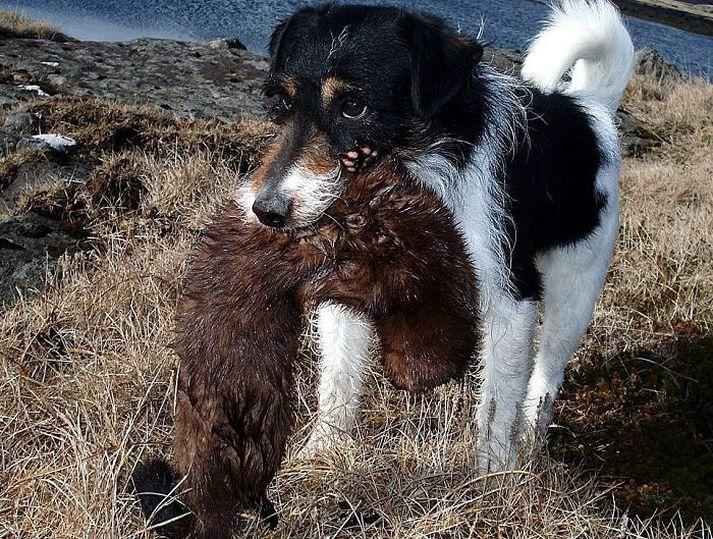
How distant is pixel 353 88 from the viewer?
98.4 inches

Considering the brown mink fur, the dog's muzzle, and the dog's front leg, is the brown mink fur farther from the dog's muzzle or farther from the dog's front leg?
the dog's front leg

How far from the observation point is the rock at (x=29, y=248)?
3996 mm

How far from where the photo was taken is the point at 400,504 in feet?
8.66

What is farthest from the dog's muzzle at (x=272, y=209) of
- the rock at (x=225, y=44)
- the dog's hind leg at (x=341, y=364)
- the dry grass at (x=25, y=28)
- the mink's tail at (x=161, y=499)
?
the dry grass at (x=25, y=28)

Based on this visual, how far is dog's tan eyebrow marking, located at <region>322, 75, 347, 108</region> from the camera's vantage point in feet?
8.18

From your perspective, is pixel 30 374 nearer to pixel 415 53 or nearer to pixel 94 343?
pixel 94 343

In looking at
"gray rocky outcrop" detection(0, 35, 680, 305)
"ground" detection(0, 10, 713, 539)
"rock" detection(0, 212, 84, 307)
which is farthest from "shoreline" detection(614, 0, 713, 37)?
"rock" detection(0, 212, 84, 307)

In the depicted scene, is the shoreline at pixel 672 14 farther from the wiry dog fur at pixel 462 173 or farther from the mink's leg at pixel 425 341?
the mink's leg at pixel 425 341

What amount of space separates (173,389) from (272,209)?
3.59 feet

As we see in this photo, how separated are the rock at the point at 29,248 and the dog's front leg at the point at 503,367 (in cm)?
229

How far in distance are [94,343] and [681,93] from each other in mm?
10828

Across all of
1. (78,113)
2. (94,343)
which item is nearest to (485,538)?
(94,343)

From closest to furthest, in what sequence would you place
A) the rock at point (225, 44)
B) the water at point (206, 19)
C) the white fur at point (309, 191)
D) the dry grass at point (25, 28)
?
the white fur at point (309, 191) < the rock at point (225, 44) < the dry grass at point (25, 28) < the water at point (206, 19)

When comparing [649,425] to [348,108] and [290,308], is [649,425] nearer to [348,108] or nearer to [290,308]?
[348,108]
